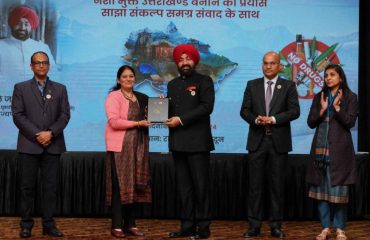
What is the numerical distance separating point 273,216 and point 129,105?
142 cm

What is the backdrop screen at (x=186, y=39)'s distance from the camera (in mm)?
6910

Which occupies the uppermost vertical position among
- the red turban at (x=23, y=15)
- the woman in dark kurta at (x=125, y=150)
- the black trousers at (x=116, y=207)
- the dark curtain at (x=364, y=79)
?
the red turban at (x=23, y=15)

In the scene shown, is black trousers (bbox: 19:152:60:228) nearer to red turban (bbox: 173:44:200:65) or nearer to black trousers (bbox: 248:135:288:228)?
red turban (bbox: 173:44:200:65)

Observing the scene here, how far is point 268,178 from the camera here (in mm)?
5348

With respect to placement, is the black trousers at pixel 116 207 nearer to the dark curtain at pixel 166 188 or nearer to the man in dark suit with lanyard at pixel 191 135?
the man in dark suit with lanyard at pixel 191 135

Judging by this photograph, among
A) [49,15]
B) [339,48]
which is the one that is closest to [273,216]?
[339,48]

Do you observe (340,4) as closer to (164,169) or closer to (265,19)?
(265,19)

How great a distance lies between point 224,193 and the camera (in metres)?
6.48

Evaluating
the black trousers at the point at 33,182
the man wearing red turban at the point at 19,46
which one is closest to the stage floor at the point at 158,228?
the black trousers at the point at 33,182

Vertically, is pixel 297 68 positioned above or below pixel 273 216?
above

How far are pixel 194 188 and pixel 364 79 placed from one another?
2.74m

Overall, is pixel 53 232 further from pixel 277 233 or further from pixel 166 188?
pixel 277 233

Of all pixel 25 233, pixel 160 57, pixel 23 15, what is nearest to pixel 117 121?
pixel 25 233

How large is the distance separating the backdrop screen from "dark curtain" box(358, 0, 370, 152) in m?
0.15
